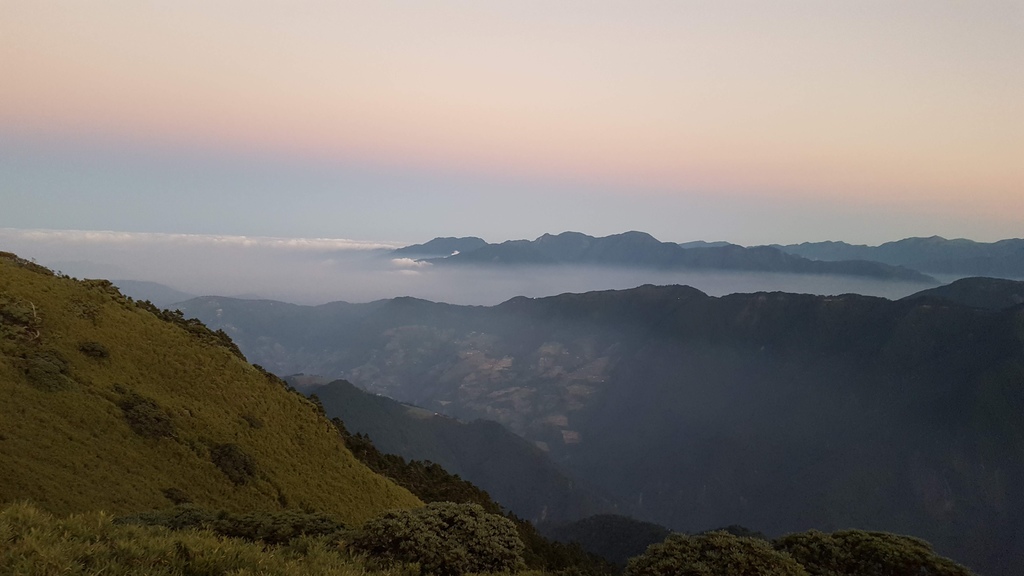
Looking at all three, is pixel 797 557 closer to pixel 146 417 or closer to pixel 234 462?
pixel 234 462

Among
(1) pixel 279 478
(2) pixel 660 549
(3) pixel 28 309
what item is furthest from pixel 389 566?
(3) pixel 28 309

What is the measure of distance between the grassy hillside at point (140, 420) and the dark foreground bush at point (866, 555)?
23.1 metres

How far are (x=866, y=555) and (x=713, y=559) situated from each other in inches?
254

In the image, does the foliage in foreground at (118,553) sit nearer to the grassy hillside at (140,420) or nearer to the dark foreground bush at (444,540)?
the dark foreground bush at (444,540)

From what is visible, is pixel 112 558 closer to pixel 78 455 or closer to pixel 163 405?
pixel 78 455

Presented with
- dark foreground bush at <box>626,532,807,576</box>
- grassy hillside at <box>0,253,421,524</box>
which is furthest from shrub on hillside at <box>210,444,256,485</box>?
dark foreground bush at <box>626,532,807,576</box>

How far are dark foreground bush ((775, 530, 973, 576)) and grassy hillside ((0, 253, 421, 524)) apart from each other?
23111 mm

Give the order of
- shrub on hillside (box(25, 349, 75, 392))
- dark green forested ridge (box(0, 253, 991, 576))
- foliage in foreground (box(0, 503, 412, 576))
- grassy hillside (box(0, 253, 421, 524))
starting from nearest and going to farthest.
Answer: foliage in foreground (box(0, 503, 412, 576)), dark green forested ridge (box(0, 253, 991, 576)), grassy hillside (box(0, 253, 421, 524)), shrub on hillside (box(25, 349, 75, 392))

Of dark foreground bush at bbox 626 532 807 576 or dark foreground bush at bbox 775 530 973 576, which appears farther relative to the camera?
dark foreground bush at bbox 775 530 973 576

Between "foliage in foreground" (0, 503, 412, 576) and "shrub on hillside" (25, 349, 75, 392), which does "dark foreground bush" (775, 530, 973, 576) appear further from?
"shrub on hillside" (25, 349, 75, 392)

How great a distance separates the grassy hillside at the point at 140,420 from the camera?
22750 mm

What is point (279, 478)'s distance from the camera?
3209 centimetres

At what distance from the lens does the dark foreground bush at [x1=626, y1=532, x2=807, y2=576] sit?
15648mm

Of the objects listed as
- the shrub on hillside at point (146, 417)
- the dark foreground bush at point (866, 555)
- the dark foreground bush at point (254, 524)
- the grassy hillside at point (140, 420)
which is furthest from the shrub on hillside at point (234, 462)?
the dark foreground bush at point (866, 555)
